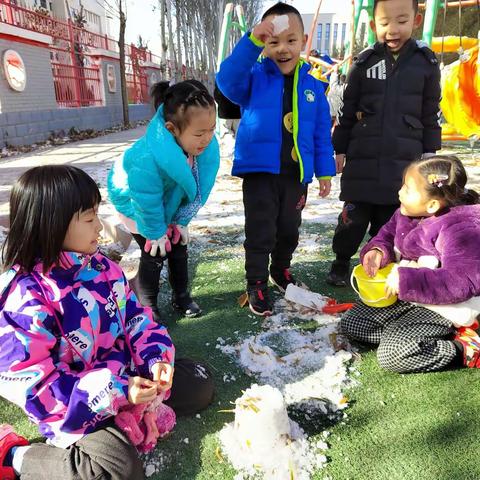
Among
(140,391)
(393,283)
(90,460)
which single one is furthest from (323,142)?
(90,460)

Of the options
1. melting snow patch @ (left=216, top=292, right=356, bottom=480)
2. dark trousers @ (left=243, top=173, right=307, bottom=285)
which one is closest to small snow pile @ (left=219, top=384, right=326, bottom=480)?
melting snow patch @ (left=216, top=292, right=356, bottom=480)

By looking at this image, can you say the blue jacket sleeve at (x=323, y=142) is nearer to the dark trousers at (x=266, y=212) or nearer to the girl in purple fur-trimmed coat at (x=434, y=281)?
the dark trousers at (x=266, y=212)

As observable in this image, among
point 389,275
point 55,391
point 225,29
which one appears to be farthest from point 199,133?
point 225,29

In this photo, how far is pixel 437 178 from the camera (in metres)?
1.84

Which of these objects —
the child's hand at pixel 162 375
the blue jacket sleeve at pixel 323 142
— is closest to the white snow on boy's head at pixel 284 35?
the blue jacket sleeve at pixel 323 142

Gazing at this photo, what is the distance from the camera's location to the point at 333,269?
283 centimetres

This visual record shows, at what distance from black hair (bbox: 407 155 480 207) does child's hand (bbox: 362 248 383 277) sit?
38 centimetres

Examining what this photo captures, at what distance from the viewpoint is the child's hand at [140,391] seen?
1.32m

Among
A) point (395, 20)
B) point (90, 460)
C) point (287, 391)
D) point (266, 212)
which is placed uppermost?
point (395, 20)

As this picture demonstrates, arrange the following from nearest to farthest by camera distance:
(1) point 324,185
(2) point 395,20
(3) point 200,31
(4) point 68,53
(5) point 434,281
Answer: (5) point 434,281 < (2) point 395,20 < (1) point 324,185 < (4) point 68,53 < (3) point 200,31

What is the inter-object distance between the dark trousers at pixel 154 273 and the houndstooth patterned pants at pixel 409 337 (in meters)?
1.01

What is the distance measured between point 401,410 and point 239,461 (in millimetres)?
663

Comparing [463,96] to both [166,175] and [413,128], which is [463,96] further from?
[166,175]

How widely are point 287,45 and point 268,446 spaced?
5.84 ft
